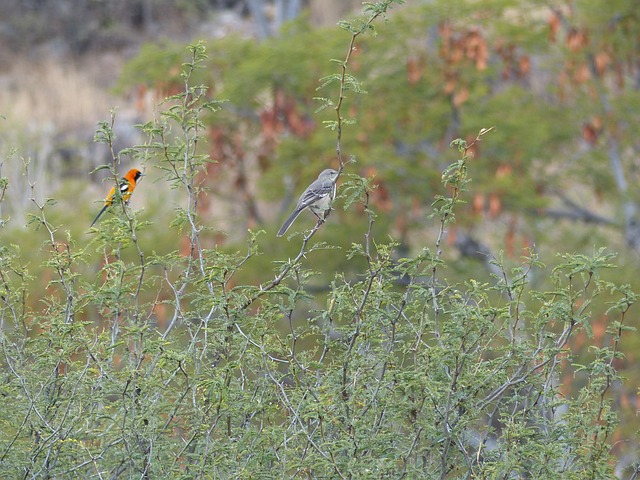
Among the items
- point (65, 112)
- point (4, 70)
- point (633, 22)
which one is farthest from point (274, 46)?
point (4, 70)

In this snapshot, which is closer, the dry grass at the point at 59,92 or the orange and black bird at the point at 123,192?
the orange and black bird at the point at 123,192

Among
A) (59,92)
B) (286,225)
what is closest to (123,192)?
(286,225)

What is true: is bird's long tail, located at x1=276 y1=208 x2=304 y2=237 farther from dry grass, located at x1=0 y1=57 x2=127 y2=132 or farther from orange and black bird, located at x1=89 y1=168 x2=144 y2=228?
dry grass, located at x1=0 y1=57 x2=127 y2=132

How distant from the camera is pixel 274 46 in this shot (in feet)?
60.0

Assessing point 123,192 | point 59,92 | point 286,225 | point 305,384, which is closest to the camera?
point 305,384

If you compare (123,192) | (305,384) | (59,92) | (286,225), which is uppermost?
(123,192)

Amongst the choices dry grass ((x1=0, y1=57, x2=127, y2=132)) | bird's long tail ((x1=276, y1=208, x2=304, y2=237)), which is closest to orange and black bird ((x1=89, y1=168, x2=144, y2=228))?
bird's long tail ((x1=276, y1=208, x2=304, y2=237))

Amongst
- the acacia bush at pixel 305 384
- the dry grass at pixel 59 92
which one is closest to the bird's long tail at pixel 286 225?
the acacia bush at pixel 305 384

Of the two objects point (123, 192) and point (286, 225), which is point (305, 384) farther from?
point (286, 225)

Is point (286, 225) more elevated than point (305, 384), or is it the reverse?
point (305, 384)

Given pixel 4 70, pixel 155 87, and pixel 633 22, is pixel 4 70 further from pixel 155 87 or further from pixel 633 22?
pixel 633 22

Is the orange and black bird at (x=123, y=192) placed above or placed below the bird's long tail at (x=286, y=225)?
above

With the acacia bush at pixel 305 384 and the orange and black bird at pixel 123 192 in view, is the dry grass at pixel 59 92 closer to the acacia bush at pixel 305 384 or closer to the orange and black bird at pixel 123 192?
the orange and black bird at pixel 123 192

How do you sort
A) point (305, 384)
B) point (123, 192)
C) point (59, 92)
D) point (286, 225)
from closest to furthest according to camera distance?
point (305, 384) → point (123, 192) → point (286, 225) → point (59, 92)
